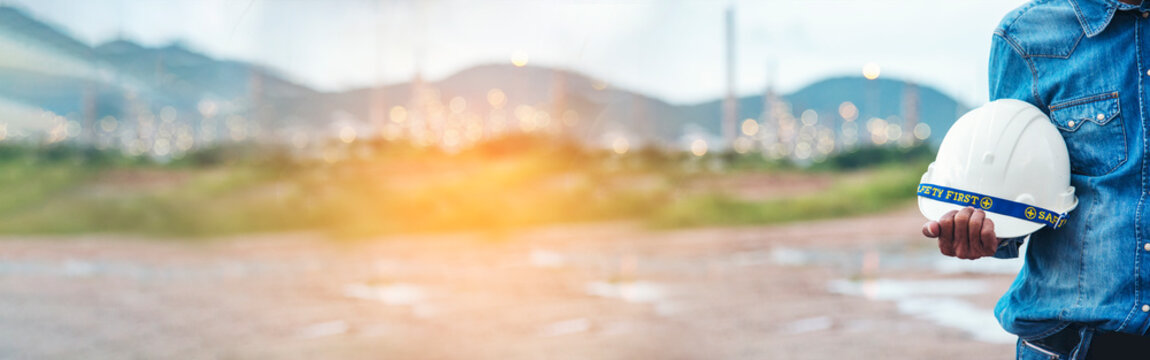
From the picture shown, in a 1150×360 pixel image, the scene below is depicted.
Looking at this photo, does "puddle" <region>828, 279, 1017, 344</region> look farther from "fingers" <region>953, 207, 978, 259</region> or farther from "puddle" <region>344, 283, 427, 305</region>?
"fingers" <region>953, 207, 978, 259</region>

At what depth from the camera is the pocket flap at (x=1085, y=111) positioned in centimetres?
69

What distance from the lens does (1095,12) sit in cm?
71

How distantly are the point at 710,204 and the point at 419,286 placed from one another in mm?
1954

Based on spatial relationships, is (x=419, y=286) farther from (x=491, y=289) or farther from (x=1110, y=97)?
(x=1110, y=97)

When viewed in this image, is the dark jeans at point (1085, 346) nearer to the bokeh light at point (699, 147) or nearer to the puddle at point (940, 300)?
the puddle at point (940, 300)

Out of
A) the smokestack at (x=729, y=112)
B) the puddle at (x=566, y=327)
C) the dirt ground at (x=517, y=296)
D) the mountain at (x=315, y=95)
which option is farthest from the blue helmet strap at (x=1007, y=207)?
the smokestack at (x=729, y=112)

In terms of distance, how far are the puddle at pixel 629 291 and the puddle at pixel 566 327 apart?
0.44 meters

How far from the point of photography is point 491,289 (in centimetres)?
395

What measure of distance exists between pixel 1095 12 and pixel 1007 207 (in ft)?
0.62

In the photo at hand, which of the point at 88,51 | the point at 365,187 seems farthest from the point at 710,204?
the point at 88,51

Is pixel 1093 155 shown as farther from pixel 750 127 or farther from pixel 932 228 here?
pixel 750 127

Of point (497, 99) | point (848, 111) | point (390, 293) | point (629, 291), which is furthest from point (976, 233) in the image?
point (848, 111)

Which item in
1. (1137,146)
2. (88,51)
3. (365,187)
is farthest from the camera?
(365,187)

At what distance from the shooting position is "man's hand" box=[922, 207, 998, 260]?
67cm
